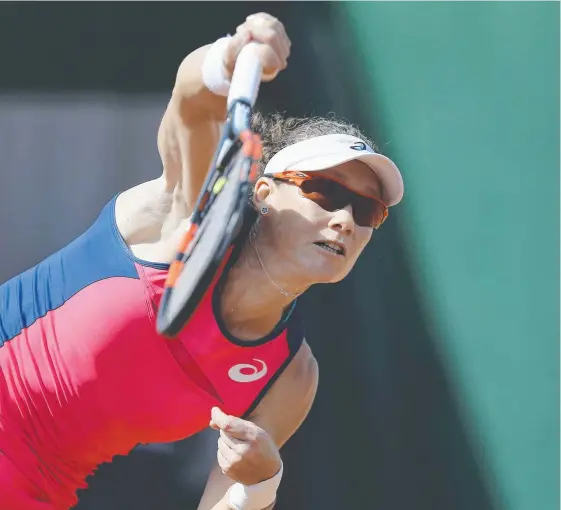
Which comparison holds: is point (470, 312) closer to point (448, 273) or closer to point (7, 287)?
point (448, 273)

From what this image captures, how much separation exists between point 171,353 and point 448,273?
862 mm

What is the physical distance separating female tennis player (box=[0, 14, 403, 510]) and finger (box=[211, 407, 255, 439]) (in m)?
0.11

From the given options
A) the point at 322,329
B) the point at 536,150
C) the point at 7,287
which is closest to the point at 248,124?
the point at 7,287

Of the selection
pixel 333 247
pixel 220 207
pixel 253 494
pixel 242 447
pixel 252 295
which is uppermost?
pixel 220 207

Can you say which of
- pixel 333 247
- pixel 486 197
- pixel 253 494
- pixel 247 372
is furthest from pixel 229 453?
pixel 486 197

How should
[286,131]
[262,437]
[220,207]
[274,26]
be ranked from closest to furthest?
[220,207] < [274,26] < [262,437] < [286,131]

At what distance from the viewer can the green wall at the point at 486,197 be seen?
2086 mm

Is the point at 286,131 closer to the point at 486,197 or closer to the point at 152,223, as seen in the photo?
the point at 152,223

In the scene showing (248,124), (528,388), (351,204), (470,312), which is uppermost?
(248,124)

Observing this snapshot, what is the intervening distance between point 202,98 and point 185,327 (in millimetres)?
357

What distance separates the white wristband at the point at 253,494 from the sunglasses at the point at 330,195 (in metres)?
0.41

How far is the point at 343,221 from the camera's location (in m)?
1.40

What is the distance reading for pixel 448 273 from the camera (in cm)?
212

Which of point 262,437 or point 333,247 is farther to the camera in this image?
point 333,247
